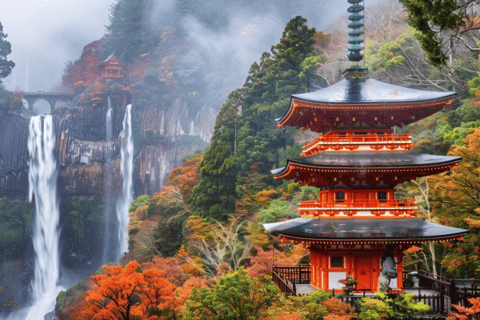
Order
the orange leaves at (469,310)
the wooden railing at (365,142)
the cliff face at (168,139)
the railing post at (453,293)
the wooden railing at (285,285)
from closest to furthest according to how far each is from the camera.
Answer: the orange leaves at (469,310)
the railing post at (453,293)
the wooden railing at (285,285)
the wooden railing at (365,142)
the cliff face at (168,139)

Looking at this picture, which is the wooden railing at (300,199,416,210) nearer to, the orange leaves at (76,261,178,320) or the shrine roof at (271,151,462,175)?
the shrine roof at (271,151,462,175)

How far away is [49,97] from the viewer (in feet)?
241

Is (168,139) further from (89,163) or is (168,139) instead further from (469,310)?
(469,310)

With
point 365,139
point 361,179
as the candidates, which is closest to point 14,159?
point 365,139

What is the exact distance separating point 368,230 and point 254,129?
28692 millimetres

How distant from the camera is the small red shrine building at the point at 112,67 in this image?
243 feet

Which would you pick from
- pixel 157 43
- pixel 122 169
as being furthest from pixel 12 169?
pixel 157 43

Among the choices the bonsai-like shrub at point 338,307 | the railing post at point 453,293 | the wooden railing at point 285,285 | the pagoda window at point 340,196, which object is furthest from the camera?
the pagoda window at point 340,196

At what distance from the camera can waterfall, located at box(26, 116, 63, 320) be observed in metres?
59.0

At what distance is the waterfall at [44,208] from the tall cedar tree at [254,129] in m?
28.0

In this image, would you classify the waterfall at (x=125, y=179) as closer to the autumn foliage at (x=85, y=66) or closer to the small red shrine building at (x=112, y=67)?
the small red shrine building at (x=112, y=67)

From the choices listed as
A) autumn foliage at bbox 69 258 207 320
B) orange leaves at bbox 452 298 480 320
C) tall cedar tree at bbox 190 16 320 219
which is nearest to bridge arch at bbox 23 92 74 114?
tall cedar tree at bbox 190 16 320 219

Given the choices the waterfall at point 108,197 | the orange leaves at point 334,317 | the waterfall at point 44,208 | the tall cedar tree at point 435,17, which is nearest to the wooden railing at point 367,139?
the tall cedar tree at point 435,17

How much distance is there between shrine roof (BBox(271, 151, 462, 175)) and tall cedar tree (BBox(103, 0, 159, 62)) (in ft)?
218
